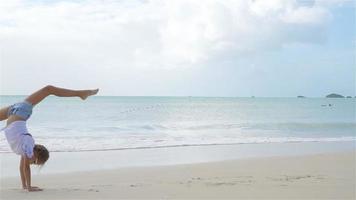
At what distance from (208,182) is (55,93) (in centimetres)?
299

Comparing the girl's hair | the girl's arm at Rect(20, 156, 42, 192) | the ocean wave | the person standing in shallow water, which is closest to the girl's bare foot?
the person standing in shallow water

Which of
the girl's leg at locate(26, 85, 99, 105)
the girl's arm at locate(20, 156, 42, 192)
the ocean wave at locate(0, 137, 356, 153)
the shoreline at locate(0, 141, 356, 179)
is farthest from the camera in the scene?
the ocean wave at locate(0, 137, 356, 153)

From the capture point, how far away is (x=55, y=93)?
21.4ft

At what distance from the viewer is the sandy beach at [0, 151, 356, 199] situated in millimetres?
6781

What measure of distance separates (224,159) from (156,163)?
1.87m

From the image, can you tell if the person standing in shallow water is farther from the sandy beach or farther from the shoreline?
the shoreline

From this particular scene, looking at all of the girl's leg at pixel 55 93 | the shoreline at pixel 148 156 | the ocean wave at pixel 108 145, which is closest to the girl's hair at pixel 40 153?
the girl's leg at pixel 55 93

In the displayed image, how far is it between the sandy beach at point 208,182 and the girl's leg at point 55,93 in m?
1.40

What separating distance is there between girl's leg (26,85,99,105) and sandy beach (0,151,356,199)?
140 centimetres

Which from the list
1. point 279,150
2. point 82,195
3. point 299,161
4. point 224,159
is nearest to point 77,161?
point 224,159

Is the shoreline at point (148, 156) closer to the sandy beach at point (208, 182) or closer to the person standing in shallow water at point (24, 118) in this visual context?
the sandy beach at point (208, 182)

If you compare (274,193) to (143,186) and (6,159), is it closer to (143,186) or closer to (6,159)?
(143,186)

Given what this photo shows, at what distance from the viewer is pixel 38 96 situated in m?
6.62

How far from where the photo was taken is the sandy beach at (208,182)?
6781mm
